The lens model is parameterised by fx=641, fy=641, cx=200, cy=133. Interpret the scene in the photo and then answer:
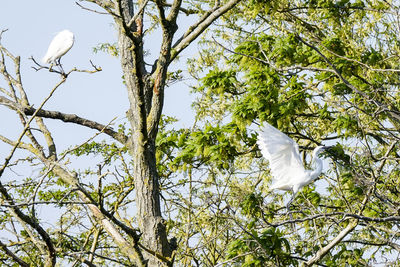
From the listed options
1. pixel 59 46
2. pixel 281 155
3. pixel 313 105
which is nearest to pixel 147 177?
pixel 281 155

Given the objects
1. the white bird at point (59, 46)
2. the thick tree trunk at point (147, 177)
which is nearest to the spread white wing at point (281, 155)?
the thick tree trunk at point (147, 177)

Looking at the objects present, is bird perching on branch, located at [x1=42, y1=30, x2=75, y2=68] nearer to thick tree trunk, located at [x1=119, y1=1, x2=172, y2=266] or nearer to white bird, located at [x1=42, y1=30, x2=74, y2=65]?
white bird, located at [x1=42, y1=30, x2=74, y2=65]

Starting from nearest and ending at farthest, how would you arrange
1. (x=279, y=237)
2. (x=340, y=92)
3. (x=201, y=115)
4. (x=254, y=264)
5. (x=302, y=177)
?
(x=302, y=177) < (x=254, y=264) < (x=279, y=237) < (x=340, y=92) < (x=201, y=115)

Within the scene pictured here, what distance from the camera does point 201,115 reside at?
358 inches

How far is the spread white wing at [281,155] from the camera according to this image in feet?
17.4

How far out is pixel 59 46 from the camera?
6355 millimetres

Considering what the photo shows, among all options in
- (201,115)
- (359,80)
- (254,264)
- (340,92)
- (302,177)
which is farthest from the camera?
(201,115)

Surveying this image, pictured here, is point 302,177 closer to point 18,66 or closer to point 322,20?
point 18,66

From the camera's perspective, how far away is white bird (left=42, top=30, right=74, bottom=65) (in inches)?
245

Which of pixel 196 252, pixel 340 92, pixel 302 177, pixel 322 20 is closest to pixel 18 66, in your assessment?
pixel 196 252

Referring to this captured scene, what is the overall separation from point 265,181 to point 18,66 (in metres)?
4.43

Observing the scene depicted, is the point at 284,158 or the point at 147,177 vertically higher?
the point at 147,177

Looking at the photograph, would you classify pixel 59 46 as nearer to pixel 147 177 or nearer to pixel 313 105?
pixel 147 177

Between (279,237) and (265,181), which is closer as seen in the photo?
(279,237)
